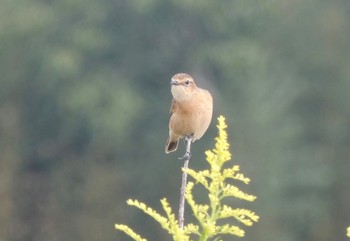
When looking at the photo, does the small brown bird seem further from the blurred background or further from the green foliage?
the blurred background

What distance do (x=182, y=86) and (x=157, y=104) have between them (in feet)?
112

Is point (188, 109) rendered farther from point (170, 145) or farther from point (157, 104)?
point (157, 104)

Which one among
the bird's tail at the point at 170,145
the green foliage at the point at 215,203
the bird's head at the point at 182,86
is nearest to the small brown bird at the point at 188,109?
the bird's head at the point at 182,86

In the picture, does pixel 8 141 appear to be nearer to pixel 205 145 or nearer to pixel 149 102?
pixel 205 145

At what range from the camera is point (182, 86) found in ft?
28.3

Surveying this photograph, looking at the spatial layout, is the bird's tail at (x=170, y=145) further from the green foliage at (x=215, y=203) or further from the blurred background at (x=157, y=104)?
A: the blurred background at (x=157, y=104)

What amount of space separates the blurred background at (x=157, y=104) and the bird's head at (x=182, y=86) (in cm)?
2447

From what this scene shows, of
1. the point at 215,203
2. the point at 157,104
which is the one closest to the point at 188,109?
the point at 215,203

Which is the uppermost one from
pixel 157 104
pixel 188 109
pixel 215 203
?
pixel 157 104

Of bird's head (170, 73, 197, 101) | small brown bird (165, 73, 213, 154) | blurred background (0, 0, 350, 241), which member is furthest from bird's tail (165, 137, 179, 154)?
blurred background (0, 0, 350, 241)

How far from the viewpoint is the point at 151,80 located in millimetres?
44219

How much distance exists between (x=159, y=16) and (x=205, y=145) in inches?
312

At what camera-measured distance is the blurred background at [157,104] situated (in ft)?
118

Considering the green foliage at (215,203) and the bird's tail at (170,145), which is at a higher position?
the bird's tail at (170,145)
